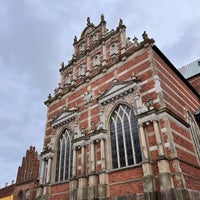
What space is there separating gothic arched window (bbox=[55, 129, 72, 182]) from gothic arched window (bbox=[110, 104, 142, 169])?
420cm

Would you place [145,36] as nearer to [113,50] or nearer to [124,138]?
[113,50]

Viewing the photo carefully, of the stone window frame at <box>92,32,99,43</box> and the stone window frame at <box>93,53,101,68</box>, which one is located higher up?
the stone window frame at <box>92,32,99,43</box>

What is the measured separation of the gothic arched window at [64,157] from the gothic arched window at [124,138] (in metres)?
4.20

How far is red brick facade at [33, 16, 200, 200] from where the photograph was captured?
9.59m

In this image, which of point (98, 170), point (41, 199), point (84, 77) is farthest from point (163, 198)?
point (84, 77)

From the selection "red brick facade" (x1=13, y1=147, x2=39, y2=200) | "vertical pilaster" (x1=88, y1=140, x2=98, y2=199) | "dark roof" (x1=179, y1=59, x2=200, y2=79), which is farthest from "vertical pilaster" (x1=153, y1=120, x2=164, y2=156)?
"red brick facade" (x1=13, y1=147, x2=39, y2=200)

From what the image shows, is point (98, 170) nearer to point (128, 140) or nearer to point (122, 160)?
point (122, 160)

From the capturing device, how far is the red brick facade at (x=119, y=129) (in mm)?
9586

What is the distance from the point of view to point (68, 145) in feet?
51.1

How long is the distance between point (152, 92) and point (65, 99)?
29.6 feet

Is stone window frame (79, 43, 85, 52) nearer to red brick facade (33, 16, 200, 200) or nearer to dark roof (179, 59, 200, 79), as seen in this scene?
red brick facade (33, 16, 200, 200)

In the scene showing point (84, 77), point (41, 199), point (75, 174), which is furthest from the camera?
point (84, 77)

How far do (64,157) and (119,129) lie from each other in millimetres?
5499

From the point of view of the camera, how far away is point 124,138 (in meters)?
12.0
